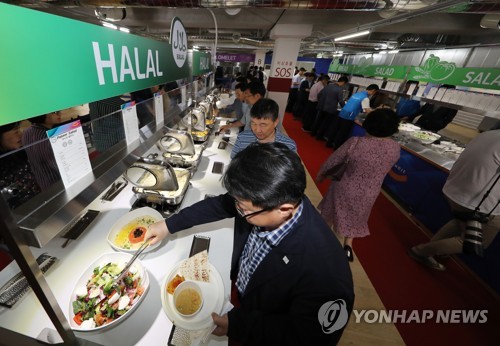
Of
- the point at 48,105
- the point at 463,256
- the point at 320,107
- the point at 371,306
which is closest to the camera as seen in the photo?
the point at 48,105

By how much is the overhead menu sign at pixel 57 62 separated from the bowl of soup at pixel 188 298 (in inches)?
38.5

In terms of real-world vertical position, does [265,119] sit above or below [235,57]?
below

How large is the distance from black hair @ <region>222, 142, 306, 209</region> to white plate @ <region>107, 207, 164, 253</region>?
0.86 meters

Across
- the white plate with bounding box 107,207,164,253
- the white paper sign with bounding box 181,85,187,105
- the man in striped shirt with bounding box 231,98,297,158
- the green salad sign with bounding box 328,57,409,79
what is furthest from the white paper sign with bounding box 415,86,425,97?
the white plate with bounding box 107,207,164,253

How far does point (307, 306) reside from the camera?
0.84 m

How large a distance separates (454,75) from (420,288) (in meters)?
4.94

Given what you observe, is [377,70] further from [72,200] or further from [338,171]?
[72,200]

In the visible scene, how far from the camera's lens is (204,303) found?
3.65ft

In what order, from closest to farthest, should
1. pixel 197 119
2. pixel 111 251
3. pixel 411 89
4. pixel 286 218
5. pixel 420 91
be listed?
1. pixel 286 218
2. pixel 111 251
3. pixel 197 119
4. pixel 420 91
5. pixel 411 89

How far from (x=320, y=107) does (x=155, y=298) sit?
22.6 feet

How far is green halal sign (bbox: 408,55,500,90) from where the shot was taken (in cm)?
403

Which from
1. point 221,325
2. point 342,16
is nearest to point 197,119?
point 221,325

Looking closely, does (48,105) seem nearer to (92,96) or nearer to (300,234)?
(92,96)

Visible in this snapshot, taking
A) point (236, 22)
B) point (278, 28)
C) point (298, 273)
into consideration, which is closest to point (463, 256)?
point (298, 273)
